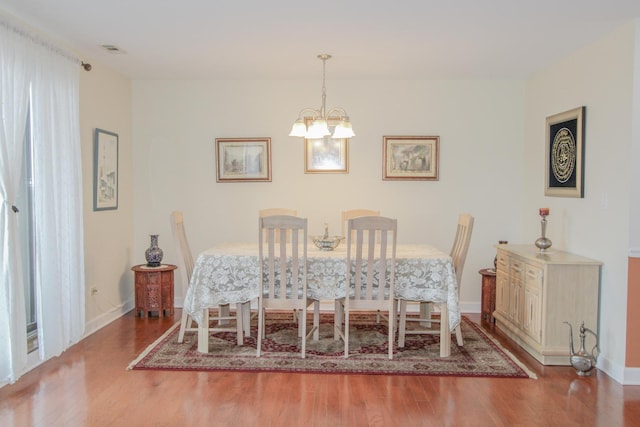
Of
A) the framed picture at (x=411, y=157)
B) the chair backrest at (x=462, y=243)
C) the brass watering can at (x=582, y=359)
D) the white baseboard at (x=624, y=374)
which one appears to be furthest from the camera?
the framed picture at (x=411, y=157)

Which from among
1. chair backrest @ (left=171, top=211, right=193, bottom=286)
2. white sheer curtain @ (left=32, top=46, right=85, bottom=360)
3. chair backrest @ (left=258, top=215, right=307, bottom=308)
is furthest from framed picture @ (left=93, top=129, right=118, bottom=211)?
chair backrest @ (left=258, top=215, right=307, bottom=308)

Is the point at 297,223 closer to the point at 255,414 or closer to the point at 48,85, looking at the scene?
the point at 255,414

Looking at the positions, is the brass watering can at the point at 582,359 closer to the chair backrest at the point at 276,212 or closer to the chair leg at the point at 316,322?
the chair leg at the point at 316,322

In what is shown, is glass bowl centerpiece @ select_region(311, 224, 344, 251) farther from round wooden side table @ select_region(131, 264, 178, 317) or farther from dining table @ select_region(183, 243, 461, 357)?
round wooden side table @ select_region(131, 264, 178, 317)

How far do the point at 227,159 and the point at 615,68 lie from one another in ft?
12.2

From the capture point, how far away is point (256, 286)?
12.8 ft

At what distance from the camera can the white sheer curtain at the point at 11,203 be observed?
3.16 meters

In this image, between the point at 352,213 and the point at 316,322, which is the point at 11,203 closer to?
the point at 316,322

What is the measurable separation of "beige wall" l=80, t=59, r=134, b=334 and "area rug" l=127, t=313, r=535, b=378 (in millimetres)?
860

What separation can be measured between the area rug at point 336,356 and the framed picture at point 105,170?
143cm

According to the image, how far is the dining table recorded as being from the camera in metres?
3.86

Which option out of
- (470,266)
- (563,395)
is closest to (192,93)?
(470,266)

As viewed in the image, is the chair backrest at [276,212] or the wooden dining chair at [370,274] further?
the chair backrest at [276,212]

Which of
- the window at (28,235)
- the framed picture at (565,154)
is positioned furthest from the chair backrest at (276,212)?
the framed picture at (565,154)
